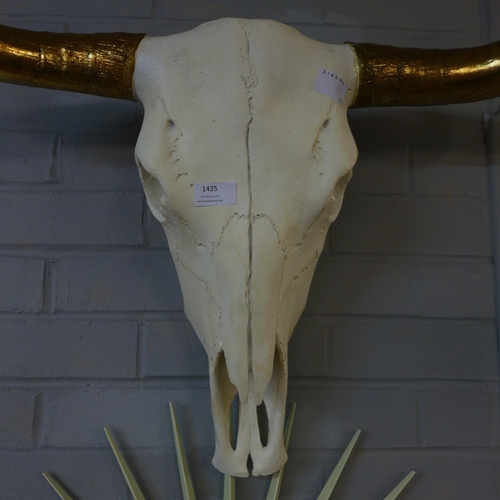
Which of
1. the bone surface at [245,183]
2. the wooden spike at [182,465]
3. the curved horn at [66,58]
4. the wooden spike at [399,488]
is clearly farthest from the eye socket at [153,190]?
the wooden spike at [399,488]

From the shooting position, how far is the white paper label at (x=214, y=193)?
0.81 metres

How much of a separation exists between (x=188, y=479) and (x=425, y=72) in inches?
35.2

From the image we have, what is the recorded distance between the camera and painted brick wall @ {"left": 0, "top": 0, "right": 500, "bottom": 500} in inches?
42.1

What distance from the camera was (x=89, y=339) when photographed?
1.10m

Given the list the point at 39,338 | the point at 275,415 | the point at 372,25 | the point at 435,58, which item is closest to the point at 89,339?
the point at 39,338

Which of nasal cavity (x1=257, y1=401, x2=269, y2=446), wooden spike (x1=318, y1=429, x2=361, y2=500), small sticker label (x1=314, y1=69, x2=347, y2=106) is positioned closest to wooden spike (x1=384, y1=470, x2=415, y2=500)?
wooden spike (x1=318, y1=429, x2=361, y2=500)

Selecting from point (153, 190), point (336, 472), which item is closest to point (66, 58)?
point (153, 190)

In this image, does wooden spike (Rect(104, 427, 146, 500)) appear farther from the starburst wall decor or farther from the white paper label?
the white paper label

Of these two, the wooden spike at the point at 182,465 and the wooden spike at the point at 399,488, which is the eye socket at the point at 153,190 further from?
the wooden spike at the point at 399,488

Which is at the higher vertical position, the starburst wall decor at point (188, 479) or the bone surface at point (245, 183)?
the bone surface at point (245, 183)

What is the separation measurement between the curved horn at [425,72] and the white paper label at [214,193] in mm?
357

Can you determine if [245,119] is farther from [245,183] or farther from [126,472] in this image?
[126,472]

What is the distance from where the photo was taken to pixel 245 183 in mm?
812

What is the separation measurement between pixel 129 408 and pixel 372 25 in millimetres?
1040
